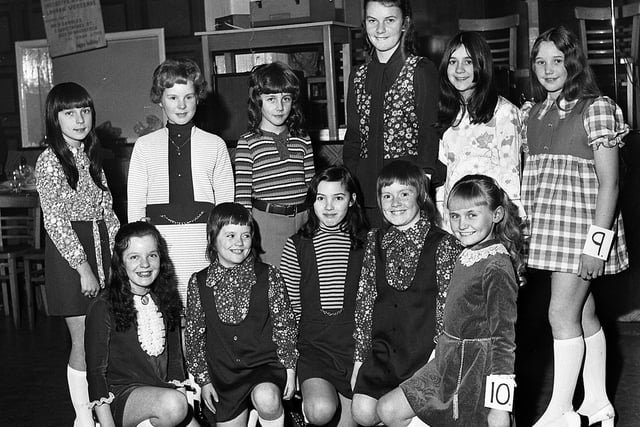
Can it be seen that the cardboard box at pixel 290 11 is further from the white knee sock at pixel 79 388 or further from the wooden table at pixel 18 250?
the white knee sock at pixel 79 388

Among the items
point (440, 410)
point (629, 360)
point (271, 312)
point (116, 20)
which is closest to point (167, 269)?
point (271, 312)

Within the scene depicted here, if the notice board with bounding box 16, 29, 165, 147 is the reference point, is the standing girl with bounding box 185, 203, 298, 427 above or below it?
below

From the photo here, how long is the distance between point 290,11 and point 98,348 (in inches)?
110

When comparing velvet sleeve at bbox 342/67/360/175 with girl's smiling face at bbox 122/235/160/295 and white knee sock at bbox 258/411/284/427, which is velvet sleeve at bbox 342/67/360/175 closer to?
girl's smiling face at bbox 122/235/160/295

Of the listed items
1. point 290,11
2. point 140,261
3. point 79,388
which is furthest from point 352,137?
point 290,11

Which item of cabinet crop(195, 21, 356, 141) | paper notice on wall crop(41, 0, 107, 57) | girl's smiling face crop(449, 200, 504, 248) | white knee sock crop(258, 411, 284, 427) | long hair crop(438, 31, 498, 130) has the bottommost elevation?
white knee sock crop(258, 411, 284, 427)

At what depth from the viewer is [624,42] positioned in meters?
5.07

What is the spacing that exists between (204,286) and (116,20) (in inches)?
185

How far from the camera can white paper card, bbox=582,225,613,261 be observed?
10.1 ft

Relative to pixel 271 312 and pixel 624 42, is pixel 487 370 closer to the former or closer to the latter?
pixel 271 312

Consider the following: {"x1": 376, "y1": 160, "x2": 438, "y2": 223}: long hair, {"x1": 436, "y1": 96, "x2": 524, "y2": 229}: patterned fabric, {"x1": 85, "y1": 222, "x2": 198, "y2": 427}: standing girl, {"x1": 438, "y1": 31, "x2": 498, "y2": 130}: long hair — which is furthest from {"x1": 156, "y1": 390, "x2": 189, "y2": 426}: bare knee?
{"x1": 438, "y1": 31, "x2": 498, "y2": 130}: long hair

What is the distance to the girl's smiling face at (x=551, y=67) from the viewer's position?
→ 10.4ft

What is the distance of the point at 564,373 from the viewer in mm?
3213

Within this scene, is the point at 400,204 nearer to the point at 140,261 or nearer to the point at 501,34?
the point at 140,261
